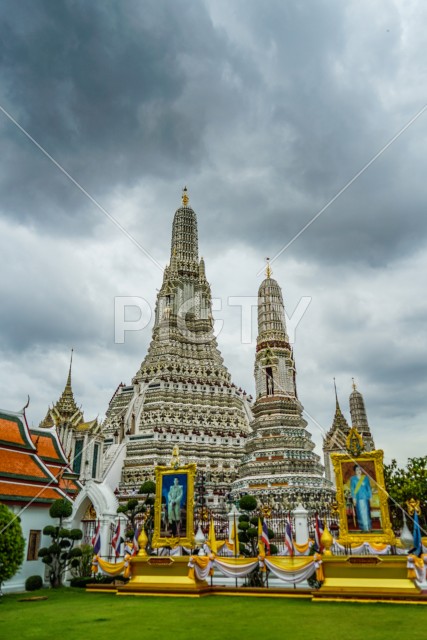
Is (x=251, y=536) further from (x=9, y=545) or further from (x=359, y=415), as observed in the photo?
(x=359, y=415)

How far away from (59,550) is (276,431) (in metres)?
22.9

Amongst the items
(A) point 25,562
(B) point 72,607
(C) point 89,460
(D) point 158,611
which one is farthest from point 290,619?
(C) point 89,460

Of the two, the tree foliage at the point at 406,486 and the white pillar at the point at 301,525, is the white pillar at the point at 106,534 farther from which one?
the tree foliage at the point at 406,486

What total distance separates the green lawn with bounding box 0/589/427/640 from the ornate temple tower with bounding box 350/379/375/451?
5629cm

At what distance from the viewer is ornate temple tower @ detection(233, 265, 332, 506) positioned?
Result: 34594 millimetres

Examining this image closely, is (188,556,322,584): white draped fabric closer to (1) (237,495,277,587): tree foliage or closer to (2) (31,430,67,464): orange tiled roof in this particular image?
(1) (237,495,277,587): tree foliage

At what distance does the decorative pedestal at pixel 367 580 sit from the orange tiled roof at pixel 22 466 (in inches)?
497

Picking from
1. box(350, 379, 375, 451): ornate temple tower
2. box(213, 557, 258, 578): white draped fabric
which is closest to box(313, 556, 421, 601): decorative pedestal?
box(213, 557, 258, 578): white draped fabric

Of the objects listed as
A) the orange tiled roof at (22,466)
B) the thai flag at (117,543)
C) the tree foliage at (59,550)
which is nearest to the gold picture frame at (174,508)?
the thai flag at (117,543)

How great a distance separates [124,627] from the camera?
33.4ft

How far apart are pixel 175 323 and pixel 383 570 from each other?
47.6 meters

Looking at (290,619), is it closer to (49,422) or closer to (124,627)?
(124,627)

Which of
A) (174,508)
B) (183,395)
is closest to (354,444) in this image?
(174,508)

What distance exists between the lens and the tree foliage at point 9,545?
14904 mm
